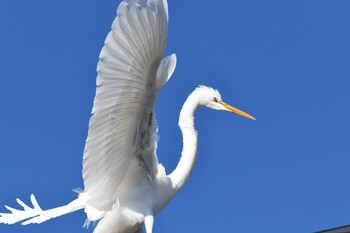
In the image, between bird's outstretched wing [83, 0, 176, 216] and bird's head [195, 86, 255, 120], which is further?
bird's head [195, 86, 255, 120]

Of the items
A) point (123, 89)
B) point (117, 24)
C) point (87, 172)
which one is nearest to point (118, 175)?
point (87, 172)

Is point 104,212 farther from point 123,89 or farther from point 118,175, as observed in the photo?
point 123,89

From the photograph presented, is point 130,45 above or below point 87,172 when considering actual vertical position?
above

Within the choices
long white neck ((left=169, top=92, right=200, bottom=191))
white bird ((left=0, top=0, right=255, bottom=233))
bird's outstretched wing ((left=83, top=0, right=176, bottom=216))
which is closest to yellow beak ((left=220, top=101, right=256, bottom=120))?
white bird ((left=0, top=0, right=255, bottom=233))

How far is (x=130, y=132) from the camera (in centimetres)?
1338

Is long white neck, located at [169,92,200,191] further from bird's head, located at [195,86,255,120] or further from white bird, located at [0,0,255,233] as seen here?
bird's head, located at [195,86,255,120]

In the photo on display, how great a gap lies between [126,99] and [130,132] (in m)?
0.55

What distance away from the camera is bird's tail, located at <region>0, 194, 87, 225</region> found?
13.9 meters

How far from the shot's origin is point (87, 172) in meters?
13.5

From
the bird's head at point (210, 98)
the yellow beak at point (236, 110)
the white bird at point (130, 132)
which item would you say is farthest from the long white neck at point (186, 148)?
the yellow beak at point (236, 110)

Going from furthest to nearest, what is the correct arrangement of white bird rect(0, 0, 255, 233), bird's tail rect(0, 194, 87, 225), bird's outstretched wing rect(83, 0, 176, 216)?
1. bird's tail rect(0, 194, 87, 225)
2. white bird rect(0, 0, 255, 233)
3. bird's outstretched wing rect(83, 0, 176, 216)

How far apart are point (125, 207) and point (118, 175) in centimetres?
50

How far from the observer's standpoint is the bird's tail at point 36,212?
45.7 feet

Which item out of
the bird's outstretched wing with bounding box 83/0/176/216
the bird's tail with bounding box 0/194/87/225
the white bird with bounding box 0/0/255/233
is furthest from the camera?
the bird's tail with bounding box 0/194/87/225
